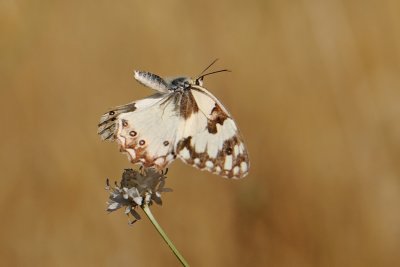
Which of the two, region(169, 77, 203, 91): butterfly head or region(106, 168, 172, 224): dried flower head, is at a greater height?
region(169, 77, 203, 91): butterfly head

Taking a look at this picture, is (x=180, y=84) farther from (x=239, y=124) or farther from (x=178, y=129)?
(x=239, y=124)

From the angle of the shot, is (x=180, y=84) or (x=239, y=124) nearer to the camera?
(x=180, y=84)

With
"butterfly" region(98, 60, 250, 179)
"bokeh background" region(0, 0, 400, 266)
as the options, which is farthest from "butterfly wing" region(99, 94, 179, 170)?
"bokeh background" region(0, 0, 400, 266)

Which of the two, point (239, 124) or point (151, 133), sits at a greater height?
point (151, 133)

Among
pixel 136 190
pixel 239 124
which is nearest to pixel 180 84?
pixel 136 190

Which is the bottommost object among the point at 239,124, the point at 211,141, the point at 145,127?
the point at 239,124

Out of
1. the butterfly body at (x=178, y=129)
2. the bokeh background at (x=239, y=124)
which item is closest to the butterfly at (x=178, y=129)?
the butterfly body at (x=178, y=129)

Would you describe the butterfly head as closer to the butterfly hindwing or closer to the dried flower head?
the butterfly hindwing

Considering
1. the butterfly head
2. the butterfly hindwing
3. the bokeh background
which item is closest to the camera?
the butterfly hindwing
